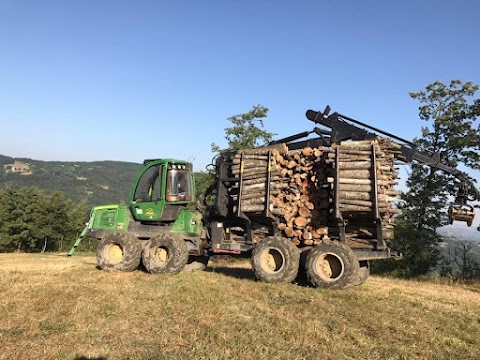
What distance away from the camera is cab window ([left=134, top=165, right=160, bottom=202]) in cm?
1134

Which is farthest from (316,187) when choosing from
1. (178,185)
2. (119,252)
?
(119,252)

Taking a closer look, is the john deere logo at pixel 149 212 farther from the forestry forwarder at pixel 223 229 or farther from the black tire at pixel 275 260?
the black tire at pixel 275 260

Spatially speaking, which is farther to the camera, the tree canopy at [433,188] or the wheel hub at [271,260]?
the tree canopy at [433,188]

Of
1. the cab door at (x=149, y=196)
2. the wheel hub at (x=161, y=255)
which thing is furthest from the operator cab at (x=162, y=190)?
the wheel hub at (x=161, y=255)

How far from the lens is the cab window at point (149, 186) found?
37.2 feet

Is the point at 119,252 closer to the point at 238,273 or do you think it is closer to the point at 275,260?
the point at 238,273

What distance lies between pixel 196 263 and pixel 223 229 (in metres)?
1.83

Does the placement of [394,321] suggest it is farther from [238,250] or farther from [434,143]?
[434,143]

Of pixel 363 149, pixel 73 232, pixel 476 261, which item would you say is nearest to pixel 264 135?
pixel 476 261

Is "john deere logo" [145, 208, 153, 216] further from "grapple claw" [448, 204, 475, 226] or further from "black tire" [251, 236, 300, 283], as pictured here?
"grapple claw" [448, 204, 475, 226]

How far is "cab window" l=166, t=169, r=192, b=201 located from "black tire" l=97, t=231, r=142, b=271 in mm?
1613

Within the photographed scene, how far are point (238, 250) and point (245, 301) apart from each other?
3.54 meters

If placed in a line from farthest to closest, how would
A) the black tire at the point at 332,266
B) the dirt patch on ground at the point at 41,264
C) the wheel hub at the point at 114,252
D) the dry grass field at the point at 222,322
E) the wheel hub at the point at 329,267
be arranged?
the dirt patch on ground at the point at 41,264
the wheel hub at the point at 114,252
the wheel hub at the point at 329,267
the black tire at the point at 332,266
the dry grass field at the point at 222,322

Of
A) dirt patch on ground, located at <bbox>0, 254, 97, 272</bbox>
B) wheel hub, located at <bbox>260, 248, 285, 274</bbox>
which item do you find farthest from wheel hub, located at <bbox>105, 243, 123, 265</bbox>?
wheel hub, located at <bbox>260, 248, 285, 274</bbox>
